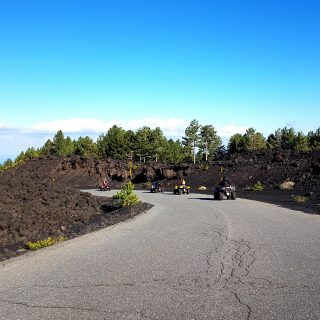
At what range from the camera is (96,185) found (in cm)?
6378

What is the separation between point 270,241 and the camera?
11406 mm

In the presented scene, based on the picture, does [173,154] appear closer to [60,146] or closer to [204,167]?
[60,146]

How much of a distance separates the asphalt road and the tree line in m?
71.6

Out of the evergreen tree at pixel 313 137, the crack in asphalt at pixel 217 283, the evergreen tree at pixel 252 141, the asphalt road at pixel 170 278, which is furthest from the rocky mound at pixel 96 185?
the evergreen tree at pixel 313 137

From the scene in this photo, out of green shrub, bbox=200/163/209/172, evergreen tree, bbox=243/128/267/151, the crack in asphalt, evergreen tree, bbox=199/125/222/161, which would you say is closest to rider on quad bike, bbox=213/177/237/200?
the crack in asphalt

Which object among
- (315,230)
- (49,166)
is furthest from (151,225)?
(49,166)

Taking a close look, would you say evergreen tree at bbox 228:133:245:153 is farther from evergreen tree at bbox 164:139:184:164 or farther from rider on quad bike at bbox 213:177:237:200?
rider on quad bike at bbox 213:177:237:200

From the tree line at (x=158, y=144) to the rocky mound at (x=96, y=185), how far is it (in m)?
14.1

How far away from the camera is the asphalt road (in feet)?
18.8

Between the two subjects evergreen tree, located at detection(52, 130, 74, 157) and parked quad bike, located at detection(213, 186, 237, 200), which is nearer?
parked quad bike, located at detection(213, 186, 237, 200)

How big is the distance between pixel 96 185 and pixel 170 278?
2255 inches

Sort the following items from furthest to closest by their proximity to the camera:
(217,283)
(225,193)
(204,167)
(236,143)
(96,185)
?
(236,143), (96,185), (204,167), (225,193), (217,283)

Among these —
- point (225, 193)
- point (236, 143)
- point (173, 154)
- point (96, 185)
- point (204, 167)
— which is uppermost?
point (236, 143)

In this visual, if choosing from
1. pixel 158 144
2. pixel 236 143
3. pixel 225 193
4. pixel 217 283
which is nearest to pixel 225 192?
pixel 225 193
